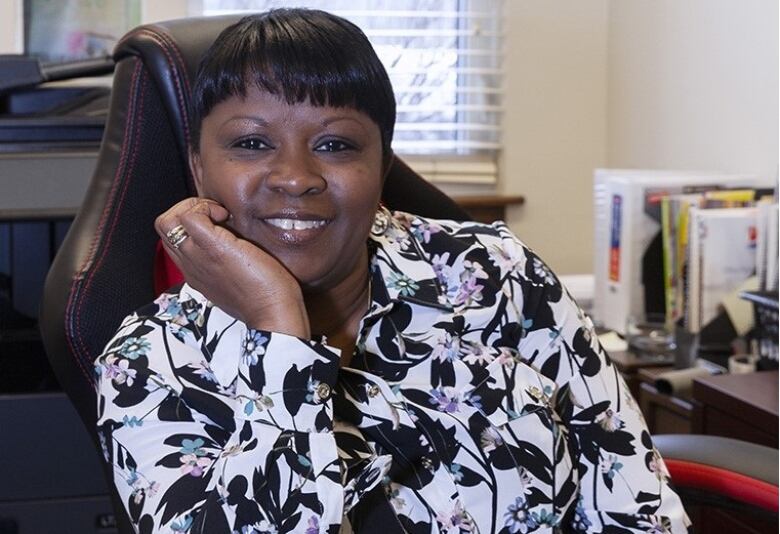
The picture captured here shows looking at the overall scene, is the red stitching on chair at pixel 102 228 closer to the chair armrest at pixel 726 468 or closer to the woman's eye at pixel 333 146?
the woman's eye at pixel 333 146

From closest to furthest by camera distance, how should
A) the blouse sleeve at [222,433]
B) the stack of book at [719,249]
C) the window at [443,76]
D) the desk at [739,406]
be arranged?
the blouse sleeve at [222,433] → the desk at [739,406] → the stack of book at [719,249] → the window at [443,76]

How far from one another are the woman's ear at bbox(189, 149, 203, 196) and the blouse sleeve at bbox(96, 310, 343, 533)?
171 millimetres

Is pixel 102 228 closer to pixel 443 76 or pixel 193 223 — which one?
pixel 193 223

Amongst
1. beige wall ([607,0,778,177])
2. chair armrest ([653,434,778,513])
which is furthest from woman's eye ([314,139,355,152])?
beige wall ([607,0,778,177])

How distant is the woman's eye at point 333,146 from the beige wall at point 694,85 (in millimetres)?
1207

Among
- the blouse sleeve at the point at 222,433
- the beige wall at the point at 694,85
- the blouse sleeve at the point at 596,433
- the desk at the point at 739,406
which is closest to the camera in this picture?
the blouse sleeve at the point at 222,433

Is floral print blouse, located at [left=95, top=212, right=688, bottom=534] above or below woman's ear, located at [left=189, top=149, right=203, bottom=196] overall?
below

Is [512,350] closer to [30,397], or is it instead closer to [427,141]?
[30,397]

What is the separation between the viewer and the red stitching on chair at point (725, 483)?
127 centimetres

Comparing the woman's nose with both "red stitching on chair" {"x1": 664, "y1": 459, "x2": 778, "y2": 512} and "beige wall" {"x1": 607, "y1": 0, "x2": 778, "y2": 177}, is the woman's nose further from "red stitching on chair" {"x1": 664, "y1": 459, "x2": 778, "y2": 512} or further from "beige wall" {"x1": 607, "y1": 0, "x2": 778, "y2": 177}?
"beige wall" {"x1": 607, "y1": 0, "x2": 778, "y2": 177}

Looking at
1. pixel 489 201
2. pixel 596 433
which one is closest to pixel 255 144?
pixel 596 433

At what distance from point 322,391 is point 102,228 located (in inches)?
14.2

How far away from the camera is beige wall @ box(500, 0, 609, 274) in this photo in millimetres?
2652

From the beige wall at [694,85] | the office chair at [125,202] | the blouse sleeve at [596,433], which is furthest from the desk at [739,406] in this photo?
the office chair at [125,202]
